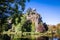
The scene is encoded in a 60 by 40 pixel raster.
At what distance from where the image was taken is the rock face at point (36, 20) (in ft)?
243

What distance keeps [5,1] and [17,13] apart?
1.30 meters

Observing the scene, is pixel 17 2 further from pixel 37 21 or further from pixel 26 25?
pixel 37 21

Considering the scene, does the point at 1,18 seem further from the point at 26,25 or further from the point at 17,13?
the point at 26,25

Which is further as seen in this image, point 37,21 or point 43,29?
point 37,21

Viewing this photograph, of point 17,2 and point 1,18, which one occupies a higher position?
point 17,2

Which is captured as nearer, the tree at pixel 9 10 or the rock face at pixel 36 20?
the tree at pixel 9 10

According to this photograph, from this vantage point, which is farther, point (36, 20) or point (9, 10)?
point (36, 20)

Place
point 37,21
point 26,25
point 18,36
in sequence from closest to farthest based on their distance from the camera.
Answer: point 18,36 → point 26,25 → point 37,21

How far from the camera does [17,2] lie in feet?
47.8

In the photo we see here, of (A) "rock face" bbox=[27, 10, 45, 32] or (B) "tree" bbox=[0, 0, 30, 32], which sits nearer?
(B) "tree" bbox=[0, 0, 30, 32]

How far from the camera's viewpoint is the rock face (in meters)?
74.2

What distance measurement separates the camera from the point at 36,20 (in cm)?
7944

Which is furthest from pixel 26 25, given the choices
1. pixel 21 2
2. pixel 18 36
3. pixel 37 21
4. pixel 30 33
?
pixel 21 2

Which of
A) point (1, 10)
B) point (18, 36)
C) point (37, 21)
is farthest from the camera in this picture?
point (37, 21)
